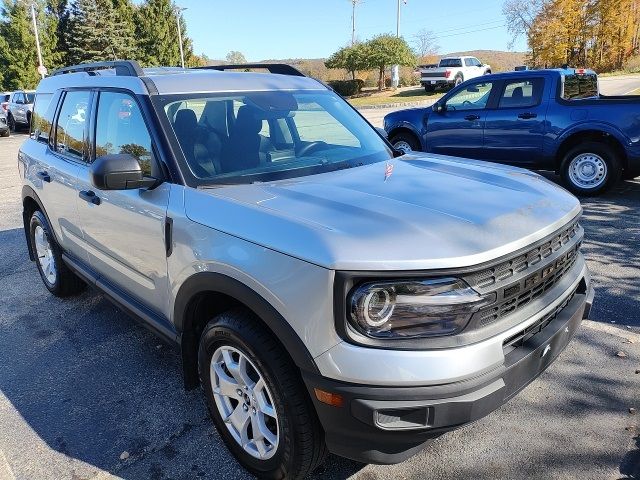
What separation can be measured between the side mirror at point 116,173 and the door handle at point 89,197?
0.76 meters

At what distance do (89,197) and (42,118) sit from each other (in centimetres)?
171

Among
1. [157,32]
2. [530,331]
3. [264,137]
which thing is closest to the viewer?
[530,331]

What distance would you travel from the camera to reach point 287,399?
2.18 meters

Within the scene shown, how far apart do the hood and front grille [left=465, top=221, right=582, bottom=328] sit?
7cm

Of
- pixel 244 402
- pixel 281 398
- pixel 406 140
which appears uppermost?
pixel 406 140

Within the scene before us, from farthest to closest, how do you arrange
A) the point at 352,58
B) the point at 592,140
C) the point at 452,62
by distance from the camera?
1. the point at 352,58
2. the point at 452,62
3. the point at 592,140

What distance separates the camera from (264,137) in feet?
10.6

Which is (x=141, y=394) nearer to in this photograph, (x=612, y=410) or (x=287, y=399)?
(x=287, y=399)

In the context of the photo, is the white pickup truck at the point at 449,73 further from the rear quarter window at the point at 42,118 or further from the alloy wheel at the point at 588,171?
the rear quarter window at the point at 42,118

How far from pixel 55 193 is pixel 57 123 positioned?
23.4 inches

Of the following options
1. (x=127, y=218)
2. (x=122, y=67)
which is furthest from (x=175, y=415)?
(x=122, y=67)

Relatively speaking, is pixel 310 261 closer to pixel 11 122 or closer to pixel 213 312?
pixel 213 312

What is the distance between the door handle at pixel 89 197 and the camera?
11.3 feet

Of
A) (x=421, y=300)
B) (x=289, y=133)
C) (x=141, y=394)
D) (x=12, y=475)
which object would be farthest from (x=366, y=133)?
(x=12, y=475)
